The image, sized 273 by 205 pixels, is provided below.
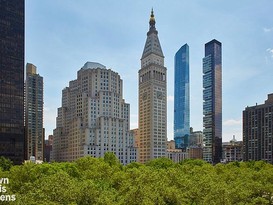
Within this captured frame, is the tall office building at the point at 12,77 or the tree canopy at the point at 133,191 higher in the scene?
the tall office building at the point at 12,77

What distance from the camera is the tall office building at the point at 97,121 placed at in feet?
512

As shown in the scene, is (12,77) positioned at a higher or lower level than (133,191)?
higher

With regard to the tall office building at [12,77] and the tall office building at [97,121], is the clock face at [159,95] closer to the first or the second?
the tall office building at [97,121]

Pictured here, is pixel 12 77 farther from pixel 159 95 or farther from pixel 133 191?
pixel 133 191

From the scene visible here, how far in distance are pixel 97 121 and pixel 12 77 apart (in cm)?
5590

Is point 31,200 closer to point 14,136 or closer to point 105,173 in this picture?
point 105,173

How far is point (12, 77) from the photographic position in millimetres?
120938

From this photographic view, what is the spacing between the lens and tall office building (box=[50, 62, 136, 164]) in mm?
156125

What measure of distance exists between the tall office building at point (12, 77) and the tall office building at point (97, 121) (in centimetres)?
4161

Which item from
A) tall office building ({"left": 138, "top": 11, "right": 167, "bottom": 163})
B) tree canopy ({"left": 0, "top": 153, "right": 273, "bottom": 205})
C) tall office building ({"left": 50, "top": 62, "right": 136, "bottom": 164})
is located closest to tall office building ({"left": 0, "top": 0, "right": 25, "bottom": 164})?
tall office building ({"left": 50, "top": 62, "right": 136, "bottom": 164})

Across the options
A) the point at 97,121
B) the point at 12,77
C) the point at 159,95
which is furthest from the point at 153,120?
the point at 12,77

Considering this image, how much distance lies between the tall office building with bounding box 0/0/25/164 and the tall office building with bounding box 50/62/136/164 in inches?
1638

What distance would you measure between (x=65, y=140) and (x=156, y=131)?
61192 millimetres

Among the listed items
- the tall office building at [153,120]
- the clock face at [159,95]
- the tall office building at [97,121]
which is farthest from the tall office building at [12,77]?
the clock face at [159,95]
